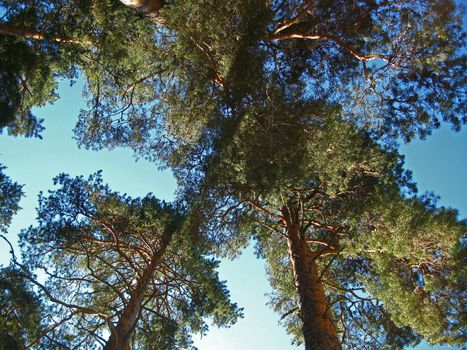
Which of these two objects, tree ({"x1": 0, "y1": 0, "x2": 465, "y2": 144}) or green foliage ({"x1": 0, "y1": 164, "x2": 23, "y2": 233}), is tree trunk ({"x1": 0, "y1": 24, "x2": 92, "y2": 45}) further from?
green foliage ({"x1": 0, "y1": 164, "x2": 23, "y2": 233})

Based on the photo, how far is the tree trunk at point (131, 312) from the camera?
6.59 metres

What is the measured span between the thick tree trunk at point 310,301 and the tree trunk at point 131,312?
2.97 meters

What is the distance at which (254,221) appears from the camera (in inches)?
403

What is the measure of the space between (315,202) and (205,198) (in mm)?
3012

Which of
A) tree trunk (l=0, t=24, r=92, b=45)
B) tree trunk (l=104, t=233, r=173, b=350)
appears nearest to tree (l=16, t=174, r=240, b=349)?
tree trunk (l=104, t=233, r=173, b=350)

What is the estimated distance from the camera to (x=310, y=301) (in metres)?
7.20

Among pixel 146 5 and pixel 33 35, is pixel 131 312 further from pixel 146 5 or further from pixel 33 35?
pixel 146 5

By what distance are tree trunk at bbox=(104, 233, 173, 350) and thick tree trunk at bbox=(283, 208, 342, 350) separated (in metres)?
2.97

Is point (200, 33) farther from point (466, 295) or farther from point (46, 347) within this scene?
point (466, 295)

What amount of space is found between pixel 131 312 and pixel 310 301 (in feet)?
11.8

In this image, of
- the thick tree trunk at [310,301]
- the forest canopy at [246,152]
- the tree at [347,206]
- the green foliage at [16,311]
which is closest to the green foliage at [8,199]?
the forest canopy at [246,152]

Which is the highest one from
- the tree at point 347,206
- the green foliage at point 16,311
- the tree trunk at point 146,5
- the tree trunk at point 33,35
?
the tree trunk at point 146,5

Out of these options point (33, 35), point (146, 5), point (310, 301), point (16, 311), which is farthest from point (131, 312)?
point (146, 5)

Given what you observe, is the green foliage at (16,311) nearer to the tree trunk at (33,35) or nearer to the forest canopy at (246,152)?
the forest canopy at (246,152)
